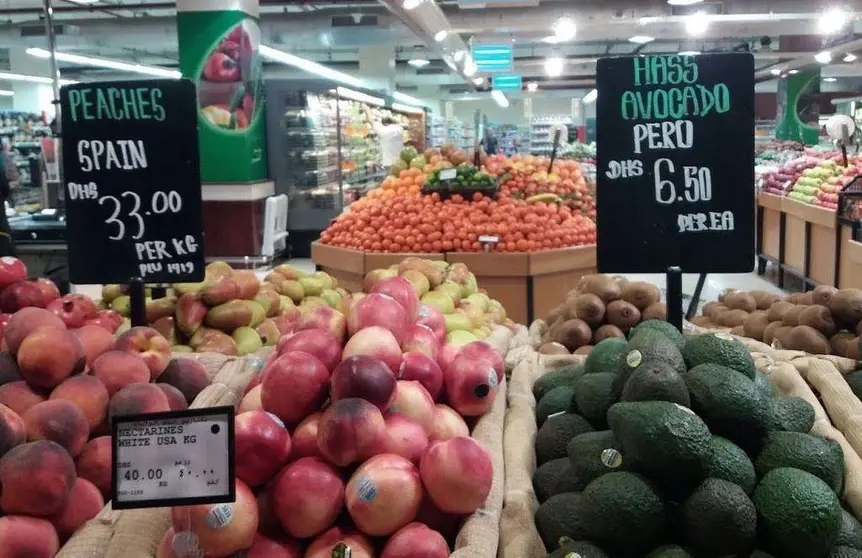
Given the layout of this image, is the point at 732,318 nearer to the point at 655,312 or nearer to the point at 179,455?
the point at 655,312

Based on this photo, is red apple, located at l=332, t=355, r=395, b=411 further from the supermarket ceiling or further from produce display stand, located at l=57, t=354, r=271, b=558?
the supermarket ceiling

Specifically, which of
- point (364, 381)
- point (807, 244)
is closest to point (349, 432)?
point (364, 381)

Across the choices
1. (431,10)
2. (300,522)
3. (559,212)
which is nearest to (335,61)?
(431,10)

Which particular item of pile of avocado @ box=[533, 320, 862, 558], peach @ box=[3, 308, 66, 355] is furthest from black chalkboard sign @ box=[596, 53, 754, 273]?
peach @ box=[3, 308, 66, 355]

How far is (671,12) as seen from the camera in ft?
48.1

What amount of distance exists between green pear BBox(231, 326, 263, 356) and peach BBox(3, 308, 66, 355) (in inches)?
36.0

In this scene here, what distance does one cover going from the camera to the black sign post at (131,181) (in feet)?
8.50

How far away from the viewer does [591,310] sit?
10.5ft

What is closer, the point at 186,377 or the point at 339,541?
the point at 339,541

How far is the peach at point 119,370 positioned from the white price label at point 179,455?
60cm

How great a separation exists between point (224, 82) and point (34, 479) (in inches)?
322

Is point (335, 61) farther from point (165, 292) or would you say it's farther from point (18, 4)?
point (165, 292)

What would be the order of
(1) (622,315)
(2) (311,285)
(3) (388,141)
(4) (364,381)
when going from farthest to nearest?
(3) (388,141) < (2) (311,285) < (1) (622,315) < (4) (364,381)

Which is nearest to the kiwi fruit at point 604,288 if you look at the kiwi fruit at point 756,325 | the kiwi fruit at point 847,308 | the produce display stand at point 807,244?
the kiwi fruit at point 756,325
